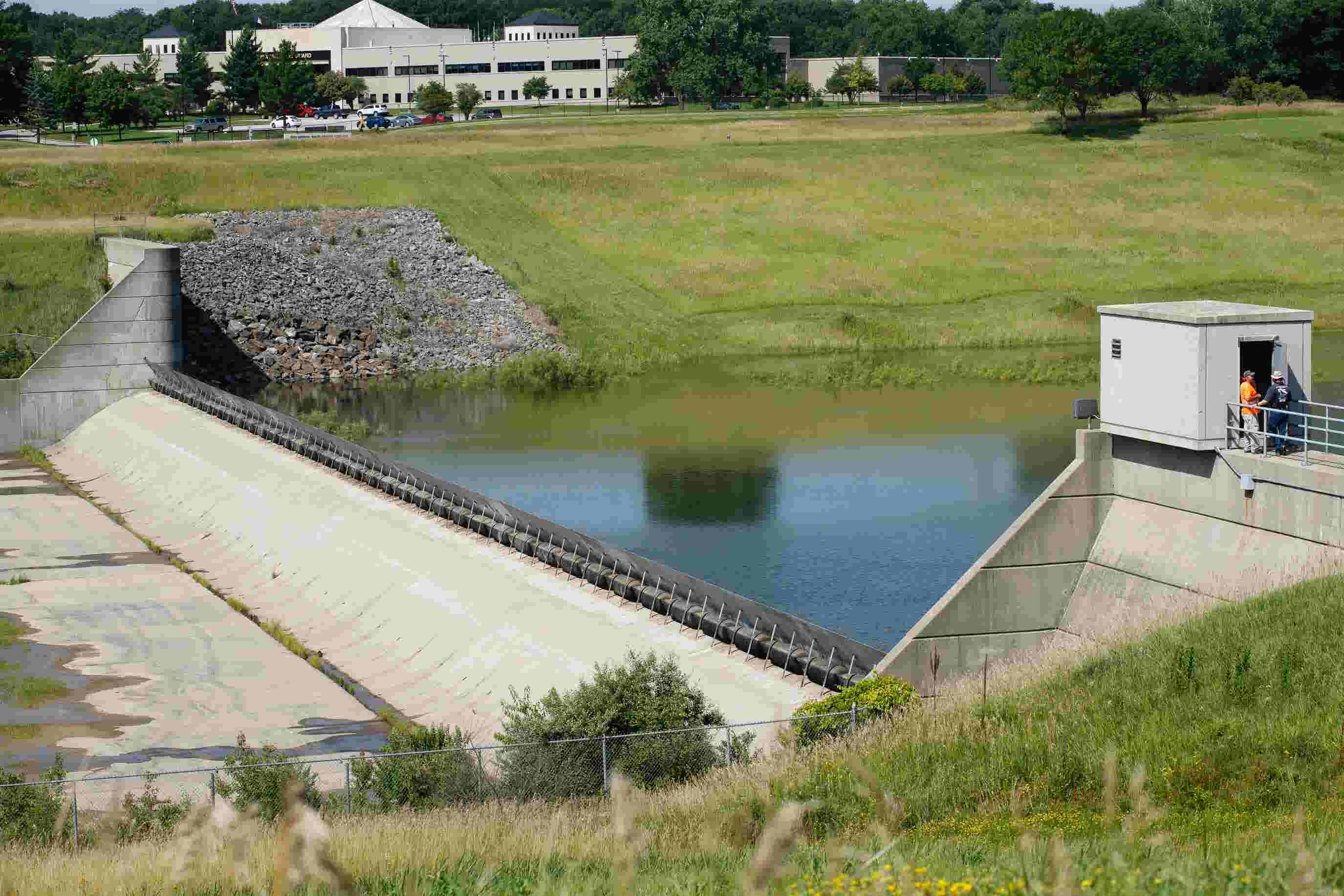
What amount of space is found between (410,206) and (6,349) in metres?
31.9

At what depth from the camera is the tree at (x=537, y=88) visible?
178m

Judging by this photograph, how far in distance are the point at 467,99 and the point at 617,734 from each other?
448 feet

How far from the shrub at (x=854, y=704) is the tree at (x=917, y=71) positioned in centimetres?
16136

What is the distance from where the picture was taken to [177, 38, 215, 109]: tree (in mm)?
178375

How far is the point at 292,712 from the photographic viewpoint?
31.0m

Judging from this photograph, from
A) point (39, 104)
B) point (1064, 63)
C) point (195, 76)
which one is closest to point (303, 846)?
point (1064, 63)

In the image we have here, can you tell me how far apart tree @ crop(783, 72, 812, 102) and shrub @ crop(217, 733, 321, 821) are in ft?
510

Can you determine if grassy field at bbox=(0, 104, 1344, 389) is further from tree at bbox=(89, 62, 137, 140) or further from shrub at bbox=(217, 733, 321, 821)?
shrub at bbox=(217, 733, 321, 821)

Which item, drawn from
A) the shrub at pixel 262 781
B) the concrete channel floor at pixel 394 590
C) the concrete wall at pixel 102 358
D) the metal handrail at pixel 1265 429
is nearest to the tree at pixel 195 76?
the concrete wall at pixel 102 358

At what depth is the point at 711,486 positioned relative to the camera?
4966cm

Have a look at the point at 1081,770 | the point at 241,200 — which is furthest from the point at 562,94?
the point at 1081,770

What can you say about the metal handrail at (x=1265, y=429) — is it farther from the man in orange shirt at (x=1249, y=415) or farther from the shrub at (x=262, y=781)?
the shrub at (x=262, y=781)

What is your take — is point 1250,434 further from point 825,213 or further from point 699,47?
point 699,47

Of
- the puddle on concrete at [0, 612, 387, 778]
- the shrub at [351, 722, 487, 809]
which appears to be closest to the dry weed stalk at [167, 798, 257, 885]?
the shrub at [351, 722, 487, 809]
